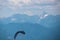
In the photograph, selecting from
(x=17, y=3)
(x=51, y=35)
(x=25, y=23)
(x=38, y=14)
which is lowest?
(x=51, y=35)

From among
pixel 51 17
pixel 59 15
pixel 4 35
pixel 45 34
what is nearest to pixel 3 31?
pixel 4 35

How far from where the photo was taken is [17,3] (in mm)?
1593

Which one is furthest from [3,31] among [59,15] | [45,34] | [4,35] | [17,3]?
[59,15]

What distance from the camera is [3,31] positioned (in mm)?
1595

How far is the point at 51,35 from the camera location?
161cm

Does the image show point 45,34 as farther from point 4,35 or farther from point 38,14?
point 4,35

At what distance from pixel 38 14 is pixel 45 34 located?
0.27 m

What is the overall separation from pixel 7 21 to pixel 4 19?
46 mm

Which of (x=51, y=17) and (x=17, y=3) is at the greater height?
(x=17, y=3)

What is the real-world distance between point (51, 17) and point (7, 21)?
565mm

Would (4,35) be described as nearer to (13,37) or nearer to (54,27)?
(13,37)

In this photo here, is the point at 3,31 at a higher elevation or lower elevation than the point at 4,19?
lower

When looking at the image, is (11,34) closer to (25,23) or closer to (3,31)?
(3,31)

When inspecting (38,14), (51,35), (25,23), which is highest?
(38,14)
